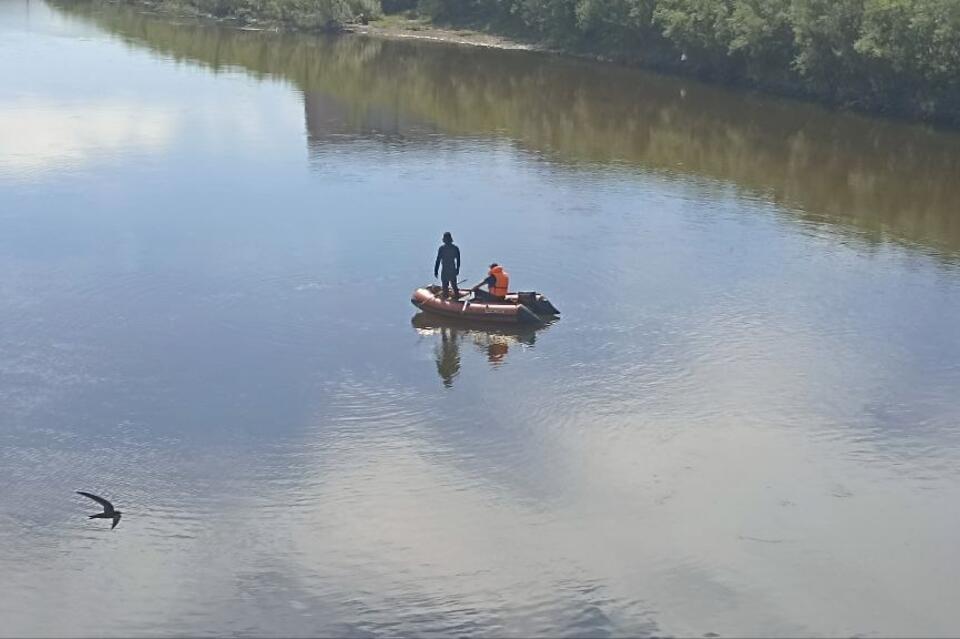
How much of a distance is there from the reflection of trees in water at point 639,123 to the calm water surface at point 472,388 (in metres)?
0.32

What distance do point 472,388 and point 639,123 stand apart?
25702 millimetres

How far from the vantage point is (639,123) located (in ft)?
152

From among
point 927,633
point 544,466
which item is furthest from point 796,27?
point 927,633

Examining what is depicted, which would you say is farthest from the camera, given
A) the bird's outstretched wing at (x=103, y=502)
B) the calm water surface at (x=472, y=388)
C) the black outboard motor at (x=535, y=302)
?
the black outboard motor at (x=535, y=302)

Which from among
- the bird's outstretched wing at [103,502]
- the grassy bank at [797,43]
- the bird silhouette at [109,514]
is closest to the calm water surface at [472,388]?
the bird silhouette at [109,514]

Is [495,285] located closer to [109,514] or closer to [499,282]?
[499,282]

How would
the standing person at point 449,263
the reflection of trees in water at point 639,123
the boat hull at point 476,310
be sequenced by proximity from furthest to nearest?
the reflection of trees in water at point 639,123 → the standing person at point 449,263 → the boat hull at point 476,310

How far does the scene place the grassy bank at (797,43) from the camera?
45.8 m

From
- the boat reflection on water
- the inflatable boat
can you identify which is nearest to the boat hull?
the inflatable boat

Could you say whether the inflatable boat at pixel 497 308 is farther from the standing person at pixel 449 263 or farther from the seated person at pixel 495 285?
the standing person at pixel 449 263

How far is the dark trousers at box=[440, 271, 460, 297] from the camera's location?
2575cm

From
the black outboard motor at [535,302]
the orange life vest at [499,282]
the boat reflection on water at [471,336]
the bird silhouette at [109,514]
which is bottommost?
the bird silhouette at [109,514]

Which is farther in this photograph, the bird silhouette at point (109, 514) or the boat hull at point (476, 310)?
the boat hull at point (476, 310)

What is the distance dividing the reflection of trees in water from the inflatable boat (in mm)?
10759
